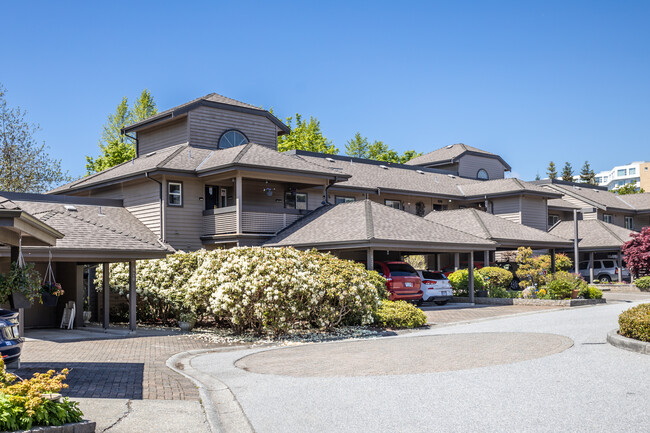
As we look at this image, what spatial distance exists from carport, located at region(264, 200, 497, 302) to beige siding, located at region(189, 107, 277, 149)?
6180mm

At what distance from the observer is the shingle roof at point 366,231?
25.8 metres

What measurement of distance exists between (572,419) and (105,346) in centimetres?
→ 1193

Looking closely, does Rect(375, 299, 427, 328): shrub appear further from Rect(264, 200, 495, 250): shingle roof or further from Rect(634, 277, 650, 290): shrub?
Rect(634, 277, 650, 290): shrub

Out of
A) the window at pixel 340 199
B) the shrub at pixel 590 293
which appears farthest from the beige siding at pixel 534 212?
the shrub at pixel 590 293

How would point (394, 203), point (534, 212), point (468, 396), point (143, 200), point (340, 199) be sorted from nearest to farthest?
point (468, 396), point (143, 200), point (340, 199), point (394, 203), point (534, 212)

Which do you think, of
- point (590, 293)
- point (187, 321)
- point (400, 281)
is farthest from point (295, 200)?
point (590, 293)

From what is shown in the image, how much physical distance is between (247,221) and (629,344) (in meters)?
18.8

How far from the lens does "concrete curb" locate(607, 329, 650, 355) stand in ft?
40.5

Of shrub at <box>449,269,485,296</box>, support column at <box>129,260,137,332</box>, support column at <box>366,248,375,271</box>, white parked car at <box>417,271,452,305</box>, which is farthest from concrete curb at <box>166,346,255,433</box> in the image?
shrub at <box>449,269,485,296</box>

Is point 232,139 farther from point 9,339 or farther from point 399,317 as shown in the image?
point 9,339

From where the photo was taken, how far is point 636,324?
43.1ft

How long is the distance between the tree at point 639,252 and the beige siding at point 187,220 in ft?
82.2

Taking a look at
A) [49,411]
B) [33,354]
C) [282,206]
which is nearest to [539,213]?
[282,206]

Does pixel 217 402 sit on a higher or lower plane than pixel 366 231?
lower
